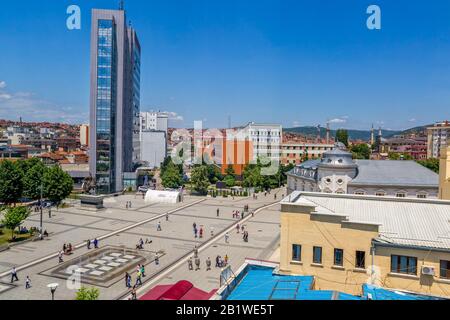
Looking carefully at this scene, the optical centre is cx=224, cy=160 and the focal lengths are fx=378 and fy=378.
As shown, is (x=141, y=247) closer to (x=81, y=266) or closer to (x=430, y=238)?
(x=81, y=266)

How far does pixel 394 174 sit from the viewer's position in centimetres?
4297

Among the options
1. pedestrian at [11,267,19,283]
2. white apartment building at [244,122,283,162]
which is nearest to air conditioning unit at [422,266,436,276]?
pedestrian at [11,267,19,283]

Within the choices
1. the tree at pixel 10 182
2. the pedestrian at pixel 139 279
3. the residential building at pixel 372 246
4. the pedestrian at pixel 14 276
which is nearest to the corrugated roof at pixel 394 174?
the residential building at pixel 372 246

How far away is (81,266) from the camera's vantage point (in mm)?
26438

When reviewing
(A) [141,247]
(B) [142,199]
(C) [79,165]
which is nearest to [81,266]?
(A) [141,247]

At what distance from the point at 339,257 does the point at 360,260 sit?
0.79 meters

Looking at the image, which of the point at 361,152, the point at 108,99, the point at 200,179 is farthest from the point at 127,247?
the point at 361,152

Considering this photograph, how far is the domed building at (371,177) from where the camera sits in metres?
40.6

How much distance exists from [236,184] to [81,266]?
50.7 metres

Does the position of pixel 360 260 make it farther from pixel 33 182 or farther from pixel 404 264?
pixel 33 182

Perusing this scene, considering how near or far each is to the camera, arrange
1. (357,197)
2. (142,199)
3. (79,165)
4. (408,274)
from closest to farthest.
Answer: (408,274), (357,197), (142,199), (79,165)

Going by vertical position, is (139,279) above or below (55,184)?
below
